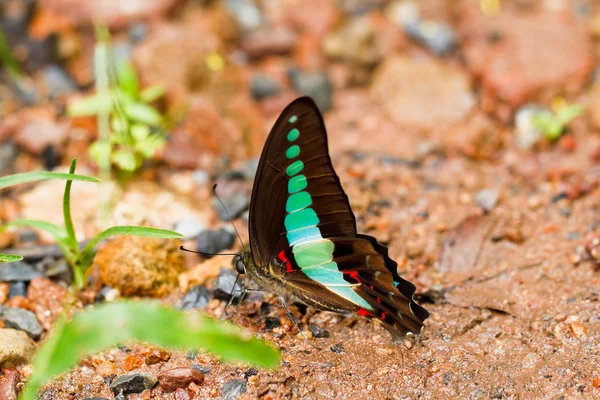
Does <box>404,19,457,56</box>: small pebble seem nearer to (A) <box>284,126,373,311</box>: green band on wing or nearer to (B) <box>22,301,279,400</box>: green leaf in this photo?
(A) <box>284,126,373,311</box>: green band on wing

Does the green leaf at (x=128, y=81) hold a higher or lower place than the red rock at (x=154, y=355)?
higher

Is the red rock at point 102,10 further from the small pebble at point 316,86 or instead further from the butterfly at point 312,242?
the butterfly at point 312,242

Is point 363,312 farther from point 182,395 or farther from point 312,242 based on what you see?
point 182,395

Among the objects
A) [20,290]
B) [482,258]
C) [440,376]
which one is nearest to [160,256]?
[20,290]

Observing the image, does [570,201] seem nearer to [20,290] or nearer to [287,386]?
[287,386]

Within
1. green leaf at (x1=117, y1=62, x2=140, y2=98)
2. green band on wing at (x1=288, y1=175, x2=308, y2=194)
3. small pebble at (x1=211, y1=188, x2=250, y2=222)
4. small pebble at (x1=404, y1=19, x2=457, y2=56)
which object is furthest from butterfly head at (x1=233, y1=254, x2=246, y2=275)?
small pebble at (x1=404, y1=19, x2=457, y2=56)

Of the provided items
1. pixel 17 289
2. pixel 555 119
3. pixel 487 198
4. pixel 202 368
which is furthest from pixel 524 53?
pixel 17 289

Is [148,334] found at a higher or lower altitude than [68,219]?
lower

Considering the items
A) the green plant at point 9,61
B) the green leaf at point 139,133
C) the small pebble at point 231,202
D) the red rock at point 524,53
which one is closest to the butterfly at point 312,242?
the small pebble at point 231,202
